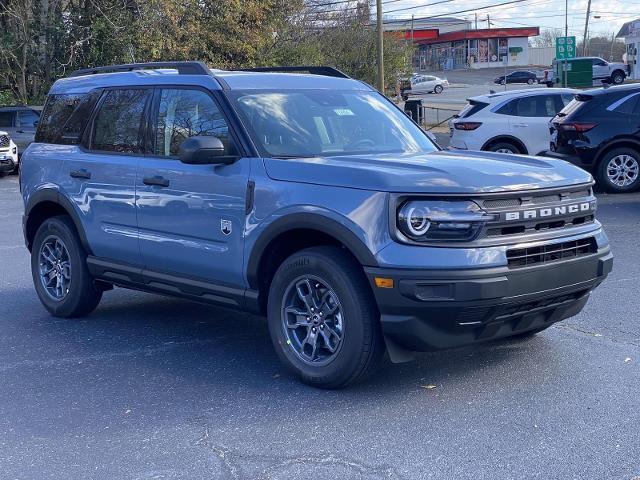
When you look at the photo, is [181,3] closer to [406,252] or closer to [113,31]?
[113,31]

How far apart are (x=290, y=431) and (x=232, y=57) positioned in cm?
2823

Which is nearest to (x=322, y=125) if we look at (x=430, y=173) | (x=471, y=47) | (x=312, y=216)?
(x=312, y=216)

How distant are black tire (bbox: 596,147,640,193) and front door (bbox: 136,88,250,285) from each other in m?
9.70

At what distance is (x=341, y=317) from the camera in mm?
5289

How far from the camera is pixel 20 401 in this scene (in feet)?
18.1

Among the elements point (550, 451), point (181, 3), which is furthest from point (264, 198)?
point (181, 3)

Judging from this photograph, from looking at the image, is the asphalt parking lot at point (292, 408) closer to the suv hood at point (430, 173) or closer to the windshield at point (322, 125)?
the suv hood at point (430, 173)

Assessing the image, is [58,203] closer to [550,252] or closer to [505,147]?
[550,252]

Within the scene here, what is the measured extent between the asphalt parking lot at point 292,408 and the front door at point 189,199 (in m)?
0.70

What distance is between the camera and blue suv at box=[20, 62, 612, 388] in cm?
499

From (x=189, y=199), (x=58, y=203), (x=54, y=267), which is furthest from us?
(x=54, y=267)

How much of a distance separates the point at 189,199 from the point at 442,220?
6.24 ft

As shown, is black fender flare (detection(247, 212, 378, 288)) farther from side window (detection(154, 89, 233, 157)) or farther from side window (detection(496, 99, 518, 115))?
side window (detection(496, 99, 518, 115))

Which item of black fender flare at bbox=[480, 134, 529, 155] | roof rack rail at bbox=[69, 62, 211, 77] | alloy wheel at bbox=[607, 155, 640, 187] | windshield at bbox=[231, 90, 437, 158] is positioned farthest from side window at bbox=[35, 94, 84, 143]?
black fender flare at bbox=[480, 134, 529, 155]
